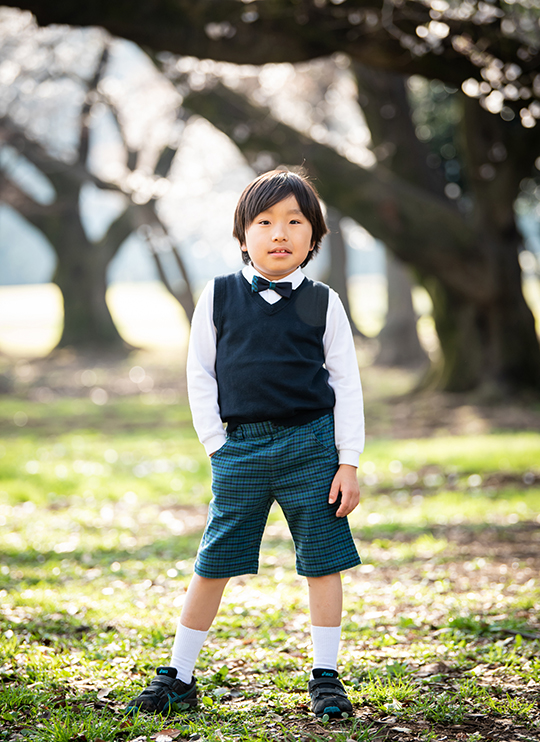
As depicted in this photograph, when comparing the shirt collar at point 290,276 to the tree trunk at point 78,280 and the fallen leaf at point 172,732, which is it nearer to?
the fallen leaf at point 172,732

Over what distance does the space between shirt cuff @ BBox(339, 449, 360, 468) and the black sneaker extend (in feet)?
3.25

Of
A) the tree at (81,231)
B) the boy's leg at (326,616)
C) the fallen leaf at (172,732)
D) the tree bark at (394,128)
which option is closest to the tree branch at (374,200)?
the tree bark at (394,128)

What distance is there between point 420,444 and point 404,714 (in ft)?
22.2

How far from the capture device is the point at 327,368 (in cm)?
292

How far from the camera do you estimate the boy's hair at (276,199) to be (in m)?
2.83

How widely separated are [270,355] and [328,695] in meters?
1.21

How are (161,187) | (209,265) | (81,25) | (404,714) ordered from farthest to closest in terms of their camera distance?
(209,265) → (161,187) → (81,25) → (404,714)

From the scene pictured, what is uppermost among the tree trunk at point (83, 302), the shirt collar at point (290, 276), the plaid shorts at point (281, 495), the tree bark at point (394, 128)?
the tree bark at point (394, 128)

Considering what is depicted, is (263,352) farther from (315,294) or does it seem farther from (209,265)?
(209,265)

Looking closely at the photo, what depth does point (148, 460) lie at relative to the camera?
360 inches

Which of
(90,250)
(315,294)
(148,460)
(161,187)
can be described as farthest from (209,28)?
(90,250)

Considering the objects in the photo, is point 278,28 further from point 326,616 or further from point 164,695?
point 164,695

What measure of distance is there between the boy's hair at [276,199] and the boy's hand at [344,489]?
0.81 meters

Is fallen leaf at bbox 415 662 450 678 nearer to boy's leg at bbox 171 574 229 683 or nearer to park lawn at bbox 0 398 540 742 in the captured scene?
park lawn at bbox 0 398 540 742
